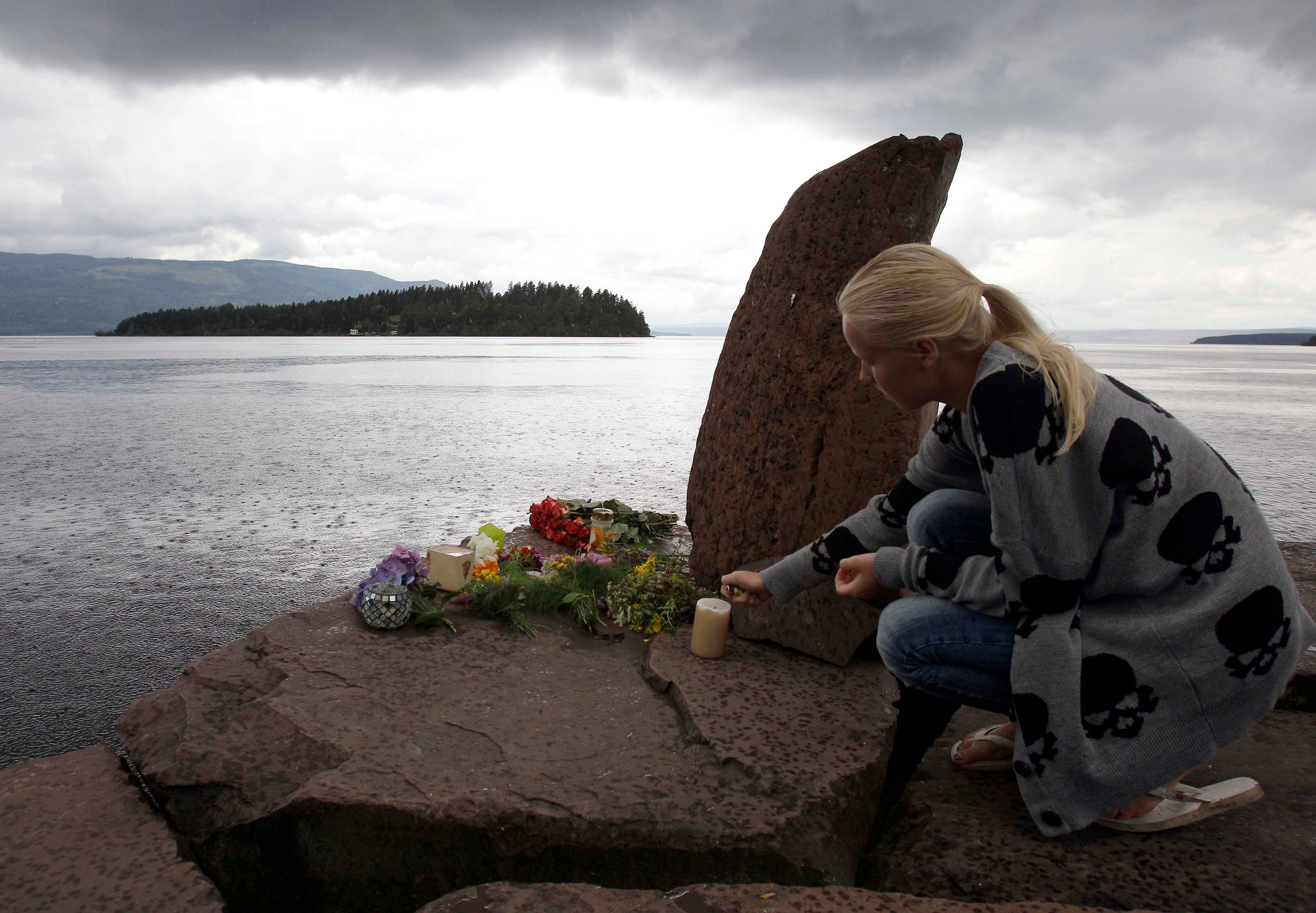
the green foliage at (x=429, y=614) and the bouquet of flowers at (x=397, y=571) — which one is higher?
the bouquet of flowers at (x=397, y=571)

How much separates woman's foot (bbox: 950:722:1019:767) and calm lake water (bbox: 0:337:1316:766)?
2948 mm

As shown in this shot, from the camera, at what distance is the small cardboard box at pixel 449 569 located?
12.3ft

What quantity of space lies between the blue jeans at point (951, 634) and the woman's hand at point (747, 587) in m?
0.46

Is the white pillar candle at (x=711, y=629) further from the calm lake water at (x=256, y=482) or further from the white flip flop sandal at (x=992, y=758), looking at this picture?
the calm lake water at (x=256, y=482)

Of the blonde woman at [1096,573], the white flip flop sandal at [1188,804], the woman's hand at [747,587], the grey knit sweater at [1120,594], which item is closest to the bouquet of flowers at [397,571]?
the woman's hand at [747,587]

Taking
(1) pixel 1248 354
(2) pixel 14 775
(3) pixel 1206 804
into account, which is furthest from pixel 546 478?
(1) pixel 1248 354

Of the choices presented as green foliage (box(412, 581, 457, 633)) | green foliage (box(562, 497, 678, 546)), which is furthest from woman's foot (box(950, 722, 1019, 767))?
green foliage (box(562, 497, 678, 546))

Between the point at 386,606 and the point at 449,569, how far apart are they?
42cm

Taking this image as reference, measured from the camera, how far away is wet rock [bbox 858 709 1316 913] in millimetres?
1974

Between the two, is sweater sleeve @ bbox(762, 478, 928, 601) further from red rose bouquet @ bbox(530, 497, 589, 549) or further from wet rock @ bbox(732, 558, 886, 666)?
red rose bouquet @ bbox(530, 497, 589, 549)

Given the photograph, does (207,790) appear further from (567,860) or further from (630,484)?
(630,484)

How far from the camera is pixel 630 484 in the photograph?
7.25 m

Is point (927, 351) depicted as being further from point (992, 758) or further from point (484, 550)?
point (484, 550)

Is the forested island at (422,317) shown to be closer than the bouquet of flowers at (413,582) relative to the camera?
No
